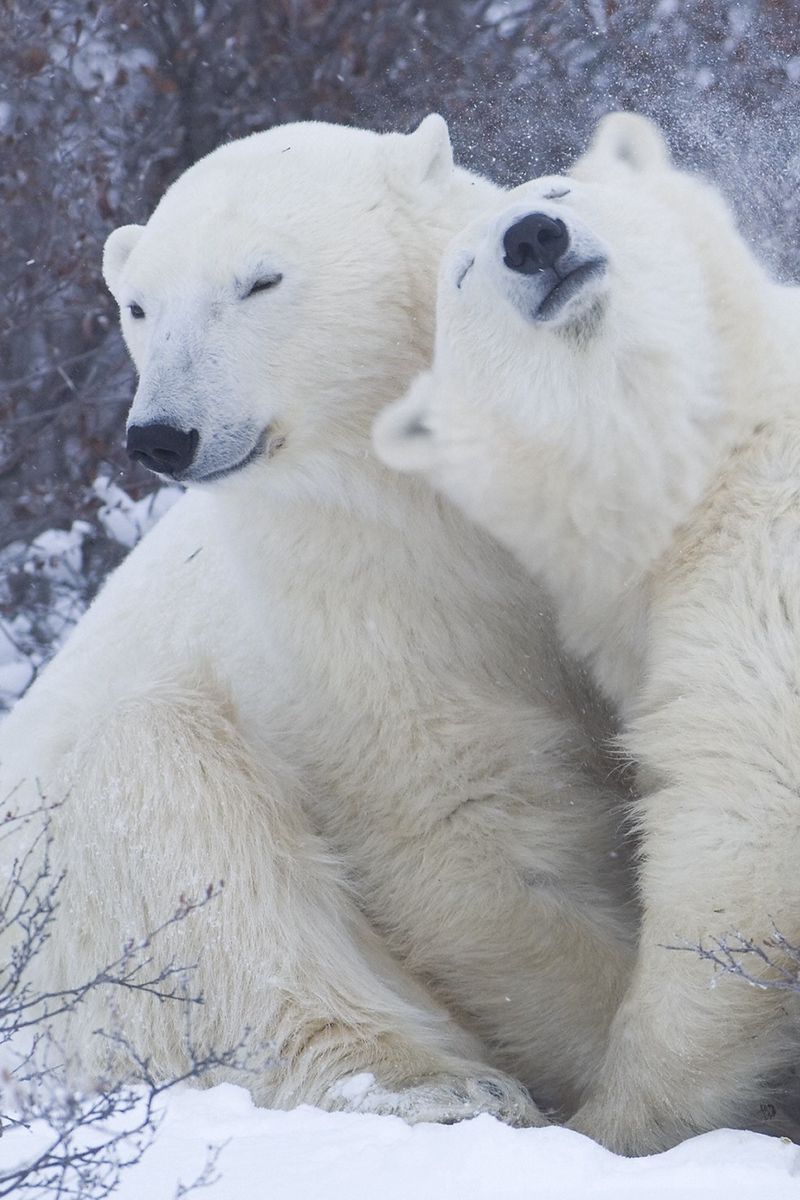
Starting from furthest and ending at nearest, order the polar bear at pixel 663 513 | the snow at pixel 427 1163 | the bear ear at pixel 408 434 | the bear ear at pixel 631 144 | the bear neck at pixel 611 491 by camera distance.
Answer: the bear ear at pixel 631 144, the bear ear at pixel 408 434, the bear neck at pixel 611 491, the polar bear at pixel 663 513, the snow at pixel 427 1163

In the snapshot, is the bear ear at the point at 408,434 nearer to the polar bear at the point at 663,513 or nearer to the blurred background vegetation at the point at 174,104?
the polar bear at the point at 663,513

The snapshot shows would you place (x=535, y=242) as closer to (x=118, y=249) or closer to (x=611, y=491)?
(x=611, y=491)

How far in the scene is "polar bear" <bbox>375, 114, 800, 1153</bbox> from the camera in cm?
254

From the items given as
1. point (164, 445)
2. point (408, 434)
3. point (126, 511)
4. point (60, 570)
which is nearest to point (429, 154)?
point (408, 434)

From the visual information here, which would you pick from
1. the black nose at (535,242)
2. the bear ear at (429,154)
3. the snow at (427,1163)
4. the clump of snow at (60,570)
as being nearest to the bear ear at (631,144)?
the bear ear at (429,154)

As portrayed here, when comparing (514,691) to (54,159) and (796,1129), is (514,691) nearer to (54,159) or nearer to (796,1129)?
(796,1129)

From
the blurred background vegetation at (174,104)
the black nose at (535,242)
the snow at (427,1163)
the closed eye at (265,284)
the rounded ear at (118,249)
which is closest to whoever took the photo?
the snow at (427,1163)

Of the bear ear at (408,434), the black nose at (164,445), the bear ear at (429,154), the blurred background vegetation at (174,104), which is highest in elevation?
the black nose at (164,445)

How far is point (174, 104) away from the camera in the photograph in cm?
618

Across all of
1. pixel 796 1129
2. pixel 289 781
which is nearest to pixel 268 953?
pixel 289 781

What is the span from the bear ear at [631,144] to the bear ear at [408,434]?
0.63 meters

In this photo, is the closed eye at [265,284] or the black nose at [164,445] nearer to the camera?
the black nose at [164,445]

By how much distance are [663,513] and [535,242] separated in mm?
502

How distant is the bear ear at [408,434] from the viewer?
297 centimetres
